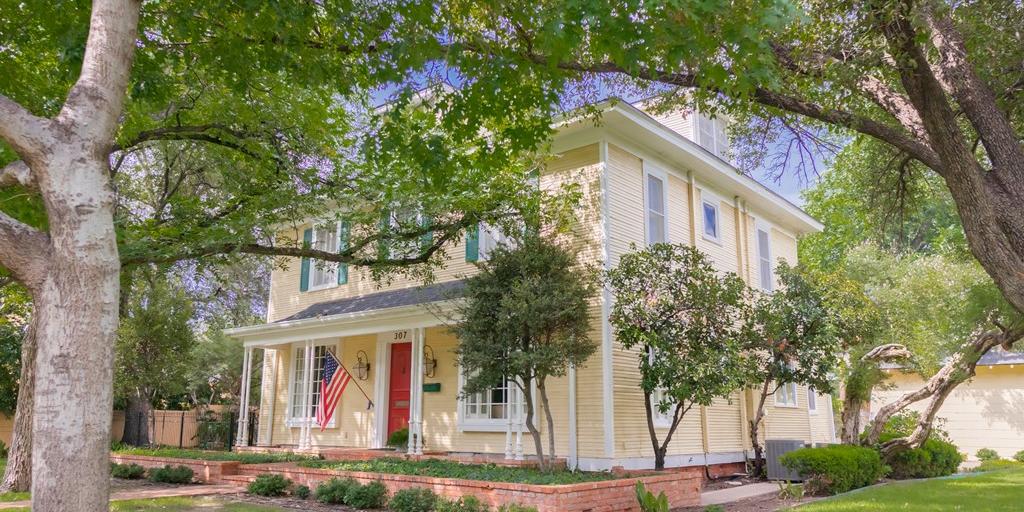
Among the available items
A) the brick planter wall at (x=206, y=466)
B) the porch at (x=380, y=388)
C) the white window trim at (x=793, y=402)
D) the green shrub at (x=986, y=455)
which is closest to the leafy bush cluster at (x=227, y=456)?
the brick planter wall at (x=206, y=466)

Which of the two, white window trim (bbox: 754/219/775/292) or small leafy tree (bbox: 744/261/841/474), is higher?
white window trim (bbox: 754/219/775/292)

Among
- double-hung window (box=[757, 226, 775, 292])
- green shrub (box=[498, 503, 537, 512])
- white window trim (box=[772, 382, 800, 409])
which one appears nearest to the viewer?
green shrub (box=[498, 503, 537, 512])

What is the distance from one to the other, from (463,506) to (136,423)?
1563 centimetres

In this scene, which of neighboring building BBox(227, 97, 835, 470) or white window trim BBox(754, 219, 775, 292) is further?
white window trim BBox(754, 219, 775, 292)

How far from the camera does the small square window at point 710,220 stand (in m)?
16.3

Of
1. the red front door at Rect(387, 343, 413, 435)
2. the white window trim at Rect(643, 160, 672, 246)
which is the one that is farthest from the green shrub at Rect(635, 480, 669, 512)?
the red front door at Rect(387, 343, 413, 435)

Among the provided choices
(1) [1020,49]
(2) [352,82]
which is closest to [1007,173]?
(1) [1020,49]

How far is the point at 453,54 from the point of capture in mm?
7230

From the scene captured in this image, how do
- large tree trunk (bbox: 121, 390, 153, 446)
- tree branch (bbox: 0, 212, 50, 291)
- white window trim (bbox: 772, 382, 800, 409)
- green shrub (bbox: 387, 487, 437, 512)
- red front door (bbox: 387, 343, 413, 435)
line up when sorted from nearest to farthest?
1. tree branch (bbox: 0, 212, 50, 291)
2. green shrub (bbox: 387, 487, 437, 512)
3. red front door (bbox: 387, 343, 413, 435)
4. white window trim (bbox: 772, 382, 800, 409)
5. large tree trunk (bbox: 121, 390, 153, 446)

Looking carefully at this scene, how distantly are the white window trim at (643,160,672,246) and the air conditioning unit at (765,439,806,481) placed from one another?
174 inches

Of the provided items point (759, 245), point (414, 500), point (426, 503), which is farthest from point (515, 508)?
point (759, 245)

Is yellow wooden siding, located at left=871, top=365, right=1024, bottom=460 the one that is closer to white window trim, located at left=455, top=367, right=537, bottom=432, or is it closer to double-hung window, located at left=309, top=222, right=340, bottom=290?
white window trim, located at left=455, top=367, right=537, bottom=432

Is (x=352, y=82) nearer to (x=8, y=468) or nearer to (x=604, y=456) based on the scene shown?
(x=604, y=456)

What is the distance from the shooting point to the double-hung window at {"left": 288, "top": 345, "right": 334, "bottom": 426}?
17.1 metres
